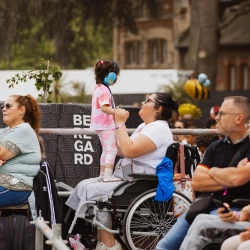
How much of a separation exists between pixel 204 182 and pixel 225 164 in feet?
0.68

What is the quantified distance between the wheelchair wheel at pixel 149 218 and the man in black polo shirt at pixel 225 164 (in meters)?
1.39

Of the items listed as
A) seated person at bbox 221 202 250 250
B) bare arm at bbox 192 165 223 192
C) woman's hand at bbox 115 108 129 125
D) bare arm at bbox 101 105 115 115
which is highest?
bare arm at bbox 101 105 115 115

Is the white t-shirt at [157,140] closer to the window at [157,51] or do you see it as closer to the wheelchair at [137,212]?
the wheelchair at [137,212]

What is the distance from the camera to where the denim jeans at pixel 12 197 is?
9.20m

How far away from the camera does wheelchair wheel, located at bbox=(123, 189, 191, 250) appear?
30.5ft

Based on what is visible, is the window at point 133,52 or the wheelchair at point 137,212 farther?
the window at point 133,52

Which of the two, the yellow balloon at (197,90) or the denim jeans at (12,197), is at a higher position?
the yellow balloon at (197,90)

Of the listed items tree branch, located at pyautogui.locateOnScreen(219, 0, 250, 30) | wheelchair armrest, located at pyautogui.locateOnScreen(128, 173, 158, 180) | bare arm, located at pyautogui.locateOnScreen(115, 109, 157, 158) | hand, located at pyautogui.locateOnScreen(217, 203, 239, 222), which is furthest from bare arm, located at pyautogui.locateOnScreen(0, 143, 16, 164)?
tree branch, located at pyautogui.locateOnScreen(219, 0, 250, 30)

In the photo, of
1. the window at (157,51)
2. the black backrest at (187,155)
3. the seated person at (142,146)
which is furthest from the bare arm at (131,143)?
the window at (157,51)

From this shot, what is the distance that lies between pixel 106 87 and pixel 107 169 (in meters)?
0.81

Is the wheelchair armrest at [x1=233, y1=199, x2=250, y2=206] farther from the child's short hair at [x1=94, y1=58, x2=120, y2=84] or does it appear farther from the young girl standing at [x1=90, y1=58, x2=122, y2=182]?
the child's short hair at [x1=94, y1=58, x2=120, y2=84]

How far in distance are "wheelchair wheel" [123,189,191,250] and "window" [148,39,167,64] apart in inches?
1654

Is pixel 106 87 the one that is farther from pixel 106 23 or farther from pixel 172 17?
pixel 172 17

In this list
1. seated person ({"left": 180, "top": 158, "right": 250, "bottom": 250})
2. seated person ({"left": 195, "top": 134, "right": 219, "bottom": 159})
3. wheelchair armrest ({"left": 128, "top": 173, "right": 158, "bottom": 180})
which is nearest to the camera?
seated person ({"left": 180, "top": 158, "right": 250, "bottom": 250})
